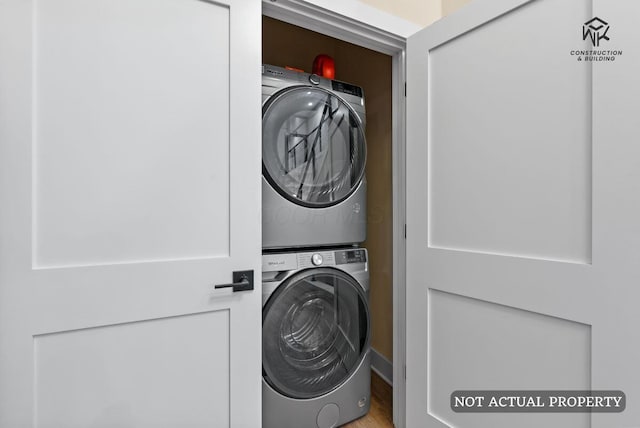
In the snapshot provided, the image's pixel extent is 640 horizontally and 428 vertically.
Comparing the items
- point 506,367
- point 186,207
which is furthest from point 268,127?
point 506,367

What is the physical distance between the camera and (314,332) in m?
1.60

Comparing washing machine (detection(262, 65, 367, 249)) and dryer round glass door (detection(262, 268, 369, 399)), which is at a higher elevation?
washing machine (detection(262, 65, 367, 249))

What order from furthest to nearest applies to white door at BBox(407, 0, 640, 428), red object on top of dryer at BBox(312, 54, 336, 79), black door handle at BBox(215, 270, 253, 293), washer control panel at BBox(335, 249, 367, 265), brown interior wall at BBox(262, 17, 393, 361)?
1. brown interior wall at BBox(262, 17, 393, 361)
2. red object on top of dryer at BBox(312, 54, 336, 79)
3. washer control panel at BBox(335, 249, 367, 265)
4. black door handle at BBox(215, 270, 253, 293)
5. white door at BBox(407, 0, 640, 428)

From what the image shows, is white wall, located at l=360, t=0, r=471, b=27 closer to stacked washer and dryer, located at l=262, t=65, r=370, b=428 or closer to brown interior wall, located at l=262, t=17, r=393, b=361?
brown interior wall, located at l=262, t=17, r=393, b=361

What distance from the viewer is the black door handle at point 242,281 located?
118cm

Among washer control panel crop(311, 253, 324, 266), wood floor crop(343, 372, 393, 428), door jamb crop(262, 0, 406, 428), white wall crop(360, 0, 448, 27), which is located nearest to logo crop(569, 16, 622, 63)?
door jamb crop(262, 0, 406, 428)

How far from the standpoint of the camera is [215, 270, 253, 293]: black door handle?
1180 mm

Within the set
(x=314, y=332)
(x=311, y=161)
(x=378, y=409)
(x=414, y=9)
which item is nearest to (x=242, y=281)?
(x=314, y=332)

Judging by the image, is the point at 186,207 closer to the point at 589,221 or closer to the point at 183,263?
Result: the point at 183,263

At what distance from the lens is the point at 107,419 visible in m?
1.00

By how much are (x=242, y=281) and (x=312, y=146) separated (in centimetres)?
77

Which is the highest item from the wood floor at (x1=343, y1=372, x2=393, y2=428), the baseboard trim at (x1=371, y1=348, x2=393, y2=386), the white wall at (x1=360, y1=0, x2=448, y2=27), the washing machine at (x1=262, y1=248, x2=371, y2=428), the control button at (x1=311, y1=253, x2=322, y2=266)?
the white wall at (x1=360, y1=0, x2=448, y2=27)

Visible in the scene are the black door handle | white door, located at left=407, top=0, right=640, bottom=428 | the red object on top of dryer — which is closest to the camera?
white door, located at left=407, top=0, right=640, bottom=428

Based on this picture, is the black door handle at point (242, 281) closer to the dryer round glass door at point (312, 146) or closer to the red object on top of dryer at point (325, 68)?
the dryer round glass door at point (312, 146)
